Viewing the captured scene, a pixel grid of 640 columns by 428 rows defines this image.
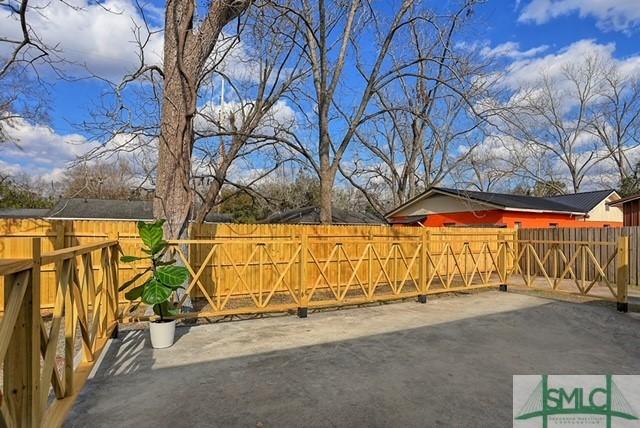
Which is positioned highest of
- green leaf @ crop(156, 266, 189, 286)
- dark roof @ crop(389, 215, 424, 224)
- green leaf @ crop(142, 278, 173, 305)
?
dark roof @ crop(389, 215, 424, 224)

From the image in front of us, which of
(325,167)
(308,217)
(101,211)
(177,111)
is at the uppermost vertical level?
(177,111)

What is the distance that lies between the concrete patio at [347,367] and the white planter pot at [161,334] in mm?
120

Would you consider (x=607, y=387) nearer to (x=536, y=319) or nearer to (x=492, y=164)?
(x=536, y=319)

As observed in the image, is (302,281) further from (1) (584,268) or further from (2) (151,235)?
(1) (584,268)

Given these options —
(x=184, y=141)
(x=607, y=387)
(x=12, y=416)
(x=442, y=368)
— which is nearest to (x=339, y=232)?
(x=184, y=141)

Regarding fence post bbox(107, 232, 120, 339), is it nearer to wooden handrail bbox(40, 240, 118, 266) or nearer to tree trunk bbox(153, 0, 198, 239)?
wooden handrail bbox(40, 240, 118, 266)

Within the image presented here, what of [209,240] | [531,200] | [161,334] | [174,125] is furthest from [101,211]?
[531,200]

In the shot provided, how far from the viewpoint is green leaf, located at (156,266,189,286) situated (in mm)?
4590

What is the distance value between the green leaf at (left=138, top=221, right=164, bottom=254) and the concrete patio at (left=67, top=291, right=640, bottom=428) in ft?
3.90

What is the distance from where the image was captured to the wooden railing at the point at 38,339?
178cm

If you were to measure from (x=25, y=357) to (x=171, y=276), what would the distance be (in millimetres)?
2704

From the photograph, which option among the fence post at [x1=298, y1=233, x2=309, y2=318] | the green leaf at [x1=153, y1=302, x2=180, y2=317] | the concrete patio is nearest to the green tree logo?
the concrete patio

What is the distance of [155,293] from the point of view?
4.54 metres

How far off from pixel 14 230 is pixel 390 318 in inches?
273
